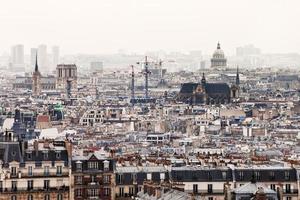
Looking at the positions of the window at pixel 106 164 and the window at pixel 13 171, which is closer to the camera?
the window at pixel 13 171

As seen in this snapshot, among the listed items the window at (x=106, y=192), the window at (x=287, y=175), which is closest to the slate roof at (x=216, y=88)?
the window at (x=287, y=175)

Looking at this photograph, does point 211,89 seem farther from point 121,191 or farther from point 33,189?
point 33,189

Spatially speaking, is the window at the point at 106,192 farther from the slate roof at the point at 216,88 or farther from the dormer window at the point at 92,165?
the slate roof at the point at 216,88

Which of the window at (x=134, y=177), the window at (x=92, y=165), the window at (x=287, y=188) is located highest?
the window at (x=92, y=165)

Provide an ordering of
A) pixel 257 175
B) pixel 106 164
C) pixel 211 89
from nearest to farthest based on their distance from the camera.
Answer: pixel 257 175 → pixel 106 164 → pixel 211 89

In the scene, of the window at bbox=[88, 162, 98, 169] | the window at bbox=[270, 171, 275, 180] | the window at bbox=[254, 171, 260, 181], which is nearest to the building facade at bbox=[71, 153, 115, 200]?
the window at bbox=[88, 162, 98, 169]

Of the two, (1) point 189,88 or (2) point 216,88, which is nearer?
(1) point 189,88

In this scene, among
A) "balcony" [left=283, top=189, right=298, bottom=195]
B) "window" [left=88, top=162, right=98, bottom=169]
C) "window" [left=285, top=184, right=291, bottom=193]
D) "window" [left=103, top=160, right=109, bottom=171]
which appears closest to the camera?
"balcony" [left=283, top=189, right=298, bottom=195]

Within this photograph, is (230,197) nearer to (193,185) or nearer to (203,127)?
(193,185)

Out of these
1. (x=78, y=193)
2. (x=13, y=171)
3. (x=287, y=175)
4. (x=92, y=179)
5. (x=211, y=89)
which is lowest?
(x=78, y=193)

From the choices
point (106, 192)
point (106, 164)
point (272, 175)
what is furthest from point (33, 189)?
point (272, 175)

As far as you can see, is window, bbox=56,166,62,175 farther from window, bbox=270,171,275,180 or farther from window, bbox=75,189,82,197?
window, bbox=270,171,275,180
